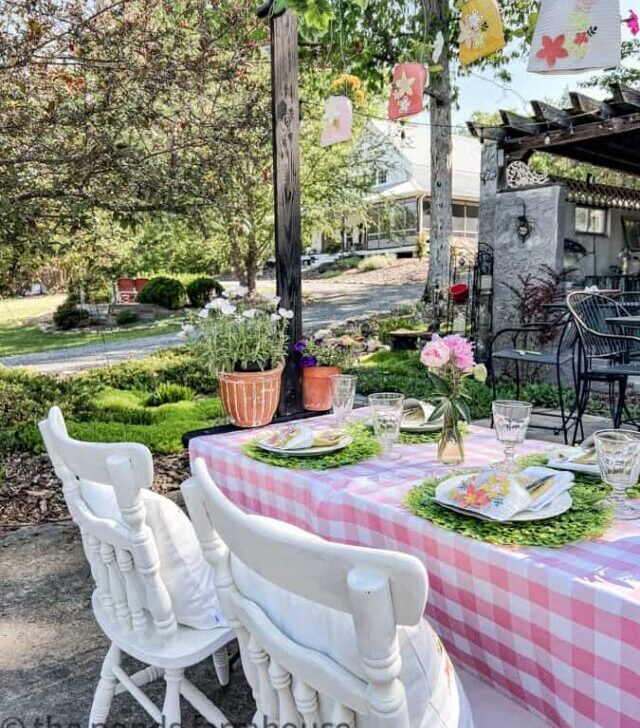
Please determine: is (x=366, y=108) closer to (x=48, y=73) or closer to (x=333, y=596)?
(x=48, y=73)

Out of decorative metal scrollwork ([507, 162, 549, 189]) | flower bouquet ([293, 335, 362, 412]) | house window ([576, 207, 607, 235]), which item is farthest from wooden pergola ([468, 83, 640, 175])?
flower bouquet ([293, 335, 362, 412])

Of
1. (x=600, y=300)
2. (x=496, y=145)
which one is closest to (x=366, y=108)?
(x=496, y=145)

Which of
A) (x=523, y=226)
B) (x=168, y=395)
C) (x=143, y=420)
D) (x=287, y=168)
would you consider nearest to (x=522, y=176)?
(x=523, y=226)

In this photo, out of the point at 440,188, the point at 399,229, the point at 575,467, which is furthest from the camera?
the point at 399,229

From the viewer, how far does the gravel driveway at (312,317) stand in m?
8.72

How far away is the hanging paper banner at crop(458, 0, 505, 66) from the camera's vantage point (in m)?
2.58

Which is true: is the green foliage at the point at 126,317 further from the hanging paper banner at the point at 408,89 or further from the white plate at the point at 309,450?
the white plate at the point at 309,450

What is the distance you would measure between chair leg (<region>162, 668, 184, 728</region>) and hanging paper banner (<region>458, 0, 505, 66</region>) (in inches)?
103

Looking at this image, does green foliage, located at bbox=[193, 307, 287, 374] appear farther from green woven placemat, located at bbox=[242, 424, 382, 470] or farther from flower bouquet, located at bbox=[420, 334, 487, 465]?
flower bouquet, located at bbox=[420, 334, 487, 465]

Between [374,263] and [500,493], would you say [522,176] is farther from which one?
[374,263]

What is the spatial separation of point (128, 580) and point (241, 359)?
3.26 feet

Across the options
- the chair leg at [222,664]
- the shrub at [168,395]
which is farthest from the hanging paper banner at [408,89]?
the shrub at [168,395]

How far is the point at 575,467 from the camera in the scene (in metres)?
1.41

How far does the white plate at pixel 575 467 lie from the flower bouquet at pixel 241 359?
1.02 m
